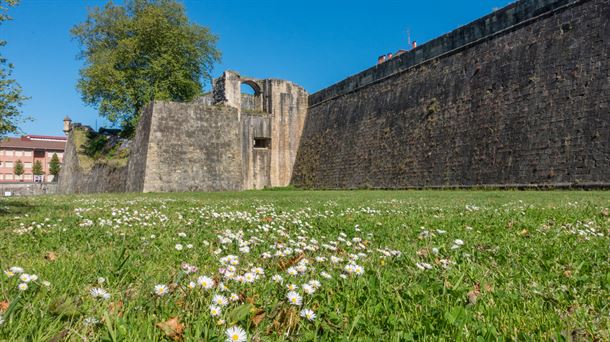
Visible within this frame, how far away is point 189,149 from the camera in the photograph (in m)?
25.1

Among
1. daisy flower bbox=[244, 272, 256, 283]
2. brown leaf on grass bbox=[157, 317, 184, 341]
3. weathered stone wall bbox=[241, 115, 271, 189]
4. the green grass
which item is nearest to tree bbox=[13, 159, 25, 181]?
weathered stone wall bbox=[241, 115, 271, 189]

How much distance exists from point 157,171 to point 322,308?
2346 cm

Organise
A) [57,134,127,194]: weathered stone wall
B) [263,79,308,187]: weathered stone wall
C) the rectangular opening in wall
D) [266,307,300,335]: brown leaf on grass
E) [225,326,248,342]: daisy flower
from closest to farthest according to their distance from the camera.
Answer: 1. [225,326,248,342]: daisy flower
2. [266,307,300,335]: brown leaf on grass
3. [57,134,127,194]: weathered stone wall
4. the rectangular opening in wall
5. [263,79,308,187]: weathered stone wall

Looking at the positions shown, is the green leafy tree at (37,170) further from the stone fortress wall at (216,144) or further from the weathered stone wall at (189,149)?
the weathered stone wall at (189,149)

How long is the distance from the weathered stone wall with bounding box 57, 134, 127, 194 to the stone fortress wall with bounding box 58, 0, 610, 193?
14cm

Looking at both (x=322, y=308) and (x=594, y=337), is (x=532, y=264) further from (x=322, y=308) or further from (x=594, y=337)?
(x=322, y=308)

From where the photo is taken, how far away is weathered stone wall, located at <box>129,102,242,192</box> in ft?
78.8

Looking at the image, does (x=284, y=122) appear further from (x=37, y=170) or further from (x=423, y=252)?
(x=37, y=170)

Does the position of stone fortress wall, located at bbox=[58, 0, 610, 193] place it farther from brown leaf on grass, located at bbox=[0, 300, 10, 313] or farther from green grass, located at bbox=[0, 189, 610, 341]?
brown leaf on grass, located at bbox=[0, 300, 10, 313]

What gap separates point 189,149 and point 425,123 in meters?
13.9

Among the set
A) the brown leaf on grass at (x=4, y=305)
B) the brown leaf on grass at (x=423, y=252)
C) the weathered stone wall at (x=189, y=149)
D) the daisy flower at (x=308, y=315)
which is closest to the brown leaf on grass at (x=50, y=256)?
the brown leaf on grass at (x=4, y=305)

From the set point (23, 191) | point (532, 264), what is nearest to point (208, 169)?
point (532, 264)

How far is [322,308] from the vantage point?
6.72 feet

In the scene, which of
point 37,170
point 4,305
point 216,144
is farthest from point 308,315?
point 37,170
